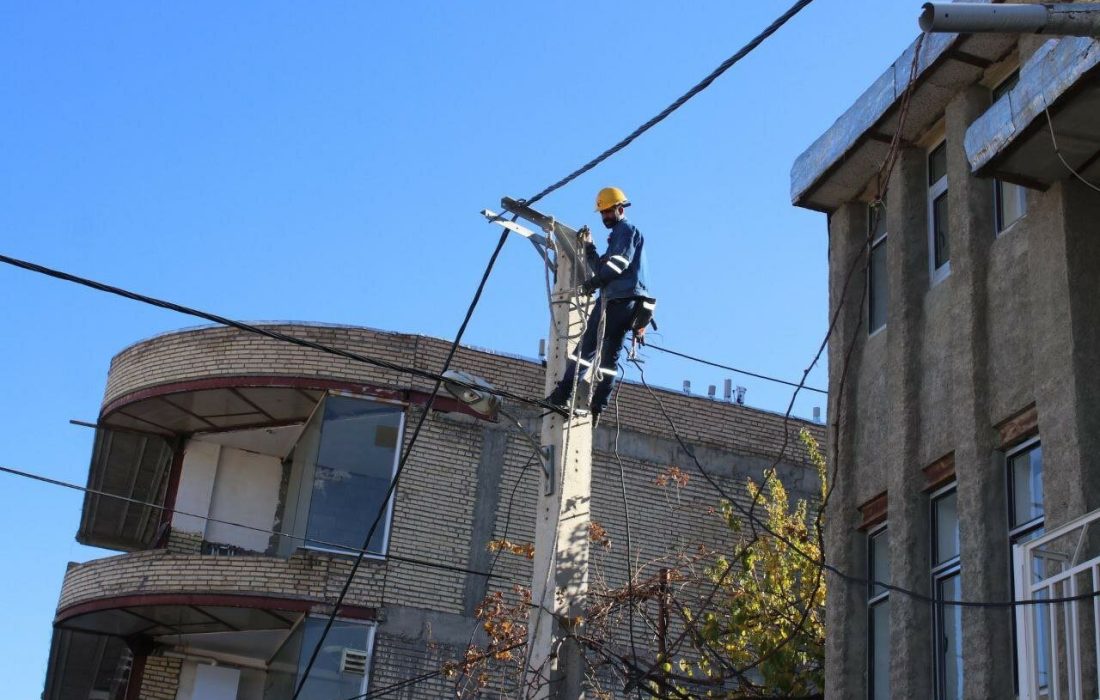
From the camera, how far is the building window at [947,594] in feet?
34.7

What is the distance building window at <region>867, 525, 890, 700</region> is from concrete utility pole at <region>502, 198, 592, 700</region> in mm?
2186

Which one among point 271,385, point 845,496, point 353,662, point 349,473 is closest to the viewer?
point 845,496

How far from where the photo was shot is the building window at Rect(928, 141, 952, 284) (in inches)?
464

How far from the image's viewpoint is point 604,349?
1240cm

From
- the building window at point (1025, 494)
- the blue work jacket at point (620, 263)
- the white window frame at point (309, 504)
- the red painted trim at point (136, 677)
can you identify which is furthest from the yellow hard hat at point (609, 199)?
the red painted trim at point (136, 677)

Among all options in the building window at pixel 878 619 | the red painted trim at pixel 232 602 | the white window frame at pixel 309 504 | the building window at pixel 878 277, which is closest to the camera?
the building window at pixel 878 619

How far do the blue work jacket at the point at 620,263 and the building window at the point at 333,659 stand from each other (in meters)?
8.75

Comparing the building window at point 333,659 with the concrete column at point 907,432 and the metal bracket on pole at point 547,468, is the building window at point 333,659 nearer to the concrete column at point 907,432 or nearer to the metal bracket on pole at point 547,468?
the metal bracket on pole at point 547,468

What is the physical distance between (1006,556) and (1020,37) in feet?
11.9

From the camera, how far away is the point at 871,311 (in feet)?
42.1

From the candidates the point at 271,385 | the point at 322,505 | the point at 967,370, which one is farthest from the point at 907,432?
the point at 271,385

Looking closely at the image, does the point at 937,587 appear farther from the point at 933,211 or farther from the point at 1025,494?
the point at 933,211

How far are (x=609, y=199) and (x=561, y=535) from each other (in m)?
3.13

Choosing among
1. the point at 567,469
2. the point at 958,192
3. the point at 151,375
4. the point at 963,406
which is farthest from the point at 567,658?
the point at 151,375
